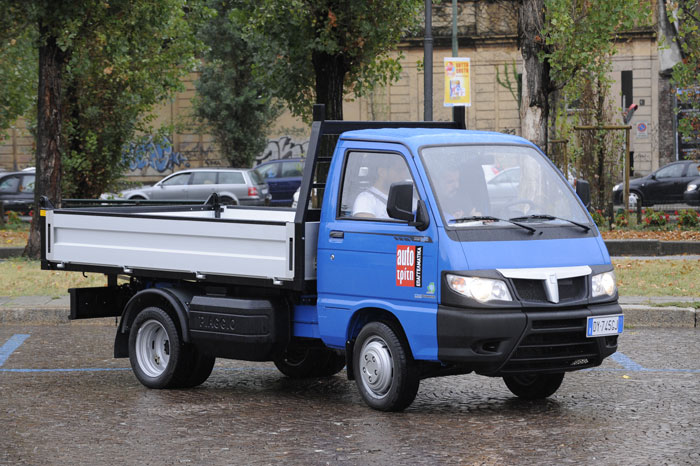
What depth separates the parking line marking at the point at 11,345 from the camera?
10359 mm

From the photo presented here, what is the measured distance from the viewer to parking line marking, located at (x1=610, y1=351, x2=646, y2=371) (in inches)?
376

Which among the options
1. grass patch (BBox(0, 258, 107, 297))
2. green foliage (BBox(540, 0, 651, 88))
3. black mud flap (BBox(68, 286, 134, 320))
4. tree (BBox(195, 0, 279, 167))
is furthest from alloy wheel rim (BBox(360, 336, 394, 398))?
tree (BBox(195, 0, 279, 167))

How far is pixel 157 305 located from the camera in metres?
9.08

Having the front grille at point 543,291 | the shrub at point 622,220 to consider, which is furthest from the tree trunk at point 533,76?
the front grille at point 543,291

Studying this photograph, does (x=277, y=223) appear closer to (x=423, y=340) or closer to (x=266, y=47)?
(x=423, y=340)

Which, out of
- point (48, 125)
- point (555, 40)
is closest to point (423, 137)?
point (48, 125)

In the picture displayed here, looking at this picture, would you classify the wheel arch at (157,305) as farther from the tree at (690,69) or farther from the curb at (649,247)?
the tree at (690,69)

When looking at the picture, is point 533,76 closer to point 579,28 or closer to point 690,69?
point 579,28

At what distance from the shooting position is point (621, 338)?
11391 millimetres

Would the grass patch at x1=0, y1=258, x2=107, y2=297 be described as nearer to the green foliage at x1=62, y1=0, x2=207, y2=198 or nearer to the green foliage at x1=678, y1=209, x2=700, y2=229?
the green foliage at x1=62, y1=0, x2=207, y2=198

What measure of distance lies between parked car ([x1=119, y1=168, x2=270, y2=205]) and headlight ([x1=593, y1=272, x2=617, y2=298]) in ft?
84.8

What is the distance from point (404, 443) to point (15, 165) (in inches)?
1849

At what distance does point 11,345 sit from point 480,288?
5.66 m

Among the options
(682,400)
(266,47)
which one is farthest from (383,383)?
(266,47)
